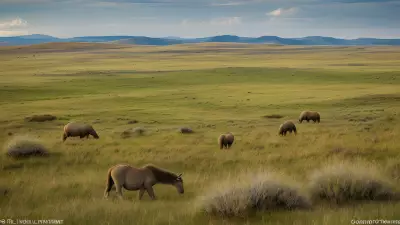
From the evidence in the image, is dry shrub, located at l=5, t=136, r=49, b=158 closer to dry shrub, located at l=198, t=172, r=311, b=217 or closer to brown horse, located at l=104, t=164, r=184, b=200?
brown horse, located at l=104, t=164, r=184, b=200

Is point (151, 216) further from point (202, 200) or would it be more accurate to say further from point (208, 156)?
point (208, 156)

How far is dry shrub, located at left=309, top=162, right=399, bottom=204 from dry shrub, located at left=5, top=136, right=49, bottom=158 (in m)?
11.4

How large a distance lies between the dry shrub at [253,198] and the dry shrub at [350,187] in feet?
2.52

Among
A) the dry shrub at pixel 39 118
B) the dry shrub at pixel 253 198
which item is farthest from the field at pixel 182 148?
the dry shrub at pixel 39 118

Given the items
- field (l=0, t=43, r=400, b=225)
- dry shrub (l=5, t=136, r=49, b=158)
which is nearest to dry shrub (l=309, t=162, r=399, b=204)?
field (l=0, t=43, r=400, b=225)

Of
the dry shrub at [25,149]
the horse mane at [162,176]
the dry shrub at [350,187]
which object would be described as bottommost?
the dry shrub at [25,149]

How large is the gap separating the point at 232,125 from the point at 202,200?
28.1 metres

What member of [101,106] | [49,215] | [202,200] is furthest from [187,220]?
[101,106]

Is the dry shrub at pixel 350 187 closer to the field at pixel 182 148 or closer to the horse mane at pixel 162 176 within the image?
the field at pixel 182 148

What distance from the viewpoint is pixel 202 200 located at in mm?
7742

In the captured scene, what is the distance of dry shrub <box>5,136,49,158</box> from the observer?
1658 centimetres

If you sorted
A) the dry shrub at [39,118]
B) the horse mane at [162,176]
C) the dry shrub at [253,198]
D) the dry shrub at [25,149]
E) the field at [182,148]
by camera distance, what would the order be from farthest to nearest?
1. the dry shrub at [39,118]
2. the dry shrub at [25,149]
3. the horse mane at [162,176]
4. the field at [182,148]
5. the dry shrub at [253,198]

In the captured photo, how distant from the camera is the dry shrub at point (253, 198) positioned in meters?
7.28

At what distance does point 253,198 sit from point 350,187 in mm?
2079
